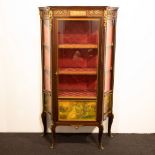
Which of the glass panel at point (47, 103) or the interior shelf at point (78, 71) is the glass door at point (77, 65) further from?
the glass panel at point (47, 103)

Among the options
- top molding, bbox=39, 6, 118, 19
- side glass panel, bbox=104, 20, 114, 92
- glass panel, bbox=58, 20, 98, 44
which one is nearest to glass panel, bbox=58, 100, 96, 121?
side glass panel, bbox=104, 20, 114, 92

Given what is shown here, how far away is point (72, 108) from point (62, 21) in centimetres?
94

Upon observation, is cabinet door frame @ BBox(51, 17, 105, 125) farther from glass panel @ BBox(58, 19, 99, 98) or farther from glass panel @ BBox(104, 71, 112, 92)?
glass panel @ BBox(104, 71, 112, 92)

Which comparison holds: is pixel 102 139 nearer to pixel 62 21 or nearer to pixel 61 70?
pixel 61 70

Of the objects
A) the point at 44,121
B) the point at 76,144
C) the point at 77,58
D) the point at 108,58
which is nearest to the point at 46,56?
the point at 77,58

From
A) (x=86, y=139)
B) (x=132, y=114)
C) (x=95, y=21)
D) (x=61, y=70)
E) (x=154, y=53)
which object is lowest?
(x=86, y=139)

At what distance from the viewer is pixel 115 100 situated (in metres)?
3.00

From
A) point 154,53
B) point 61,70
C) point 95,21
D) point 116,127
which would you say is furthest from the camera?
point 116,127

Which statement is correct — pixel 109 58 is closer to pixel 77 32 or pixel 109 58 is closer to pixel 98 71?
pixel 98 71

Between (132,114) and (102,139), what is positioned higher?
(132,114)

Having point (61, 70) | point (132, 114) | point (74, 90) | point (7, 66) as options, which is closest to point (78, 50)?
point (61, 70)

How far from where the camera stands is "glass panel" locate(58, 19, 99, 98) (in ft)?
8.45

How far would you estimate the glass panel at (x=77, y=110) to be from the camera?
2.65 meters

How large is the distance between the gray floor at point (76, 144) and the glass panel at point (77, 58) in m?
0.61
